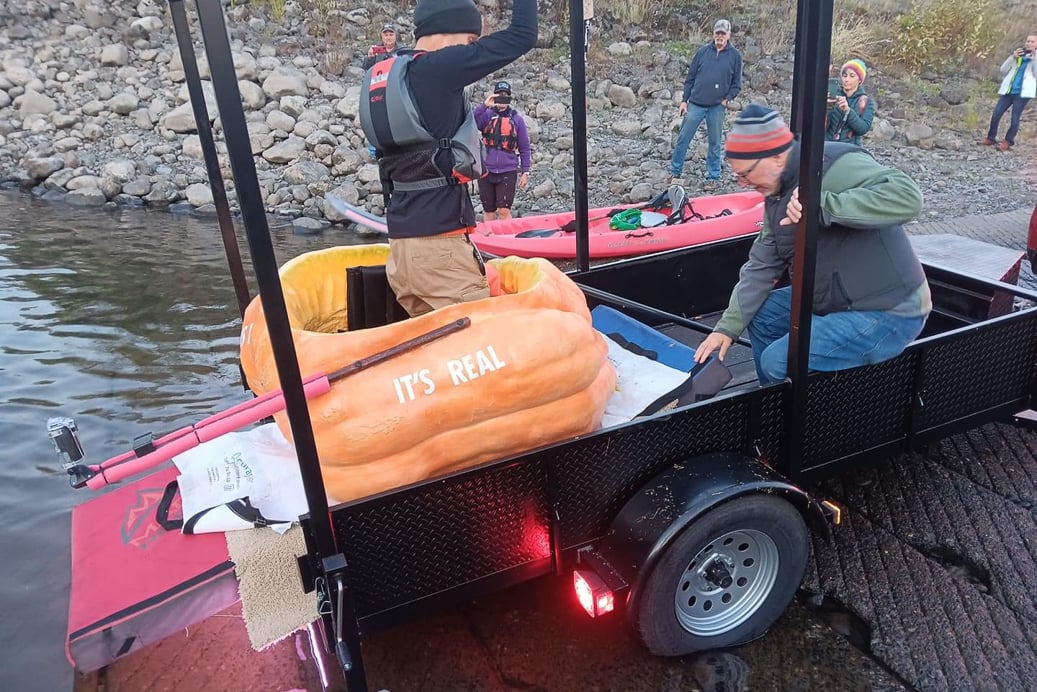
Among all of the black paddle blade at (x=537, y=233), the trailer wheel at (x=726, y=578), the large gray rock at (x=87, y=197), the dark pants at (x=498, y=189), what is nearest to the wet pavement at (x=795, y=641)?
the trailer wheel at (x=726, y=578)

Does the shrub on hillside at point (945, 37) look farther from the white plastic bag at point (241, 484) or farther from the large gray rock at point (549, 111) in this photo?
the white plastic bag at point (241, 484)

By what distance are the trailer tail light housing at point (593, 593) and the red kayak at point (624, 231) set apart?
5745mm

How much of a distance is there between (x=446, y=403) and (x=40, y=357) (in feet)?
17.9

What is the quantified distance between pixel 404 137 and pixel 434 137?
0.44ft

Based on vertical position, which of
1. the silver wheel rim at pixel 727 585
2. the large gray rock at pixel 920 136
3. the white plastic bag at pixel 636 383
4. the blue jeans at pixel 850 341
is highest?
the blue jeans at pixel 850 341

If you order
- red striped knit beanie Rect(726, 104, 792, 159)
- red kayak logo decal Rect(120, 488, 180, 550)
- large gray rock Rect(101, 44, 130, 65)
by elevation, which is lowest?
red kayak logo decal Rect(120, 488, 180, 550)

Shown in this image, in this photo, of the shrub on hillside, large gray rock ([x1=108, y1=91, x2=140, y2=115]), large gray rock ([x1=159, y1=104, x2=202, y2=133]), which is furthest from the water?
the shrub on hillside

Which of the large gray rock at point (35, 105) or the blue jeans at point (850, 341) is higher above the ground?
the blue jeans at point (850, 341)

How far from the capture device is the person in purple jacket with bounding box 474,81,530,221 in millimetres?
9078

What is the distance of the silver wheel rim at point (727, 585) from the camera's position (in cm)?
262

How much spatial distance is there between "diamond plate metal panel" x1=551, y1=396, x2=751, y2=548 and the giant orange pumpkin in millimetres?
248

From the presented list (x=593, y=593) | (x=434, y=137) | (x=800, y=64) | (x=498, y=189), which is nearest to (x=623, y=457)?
(x=593, y=593)

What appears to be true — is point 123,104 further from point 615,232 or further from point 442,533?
point 442,533

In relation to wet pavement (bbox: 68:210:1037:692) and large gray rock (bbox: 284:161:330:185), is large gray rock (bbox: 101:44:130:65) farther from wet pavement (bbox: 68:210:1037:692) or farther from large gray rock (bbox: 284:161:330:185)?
wet pavement (bbox: 68:210:1037:692)
